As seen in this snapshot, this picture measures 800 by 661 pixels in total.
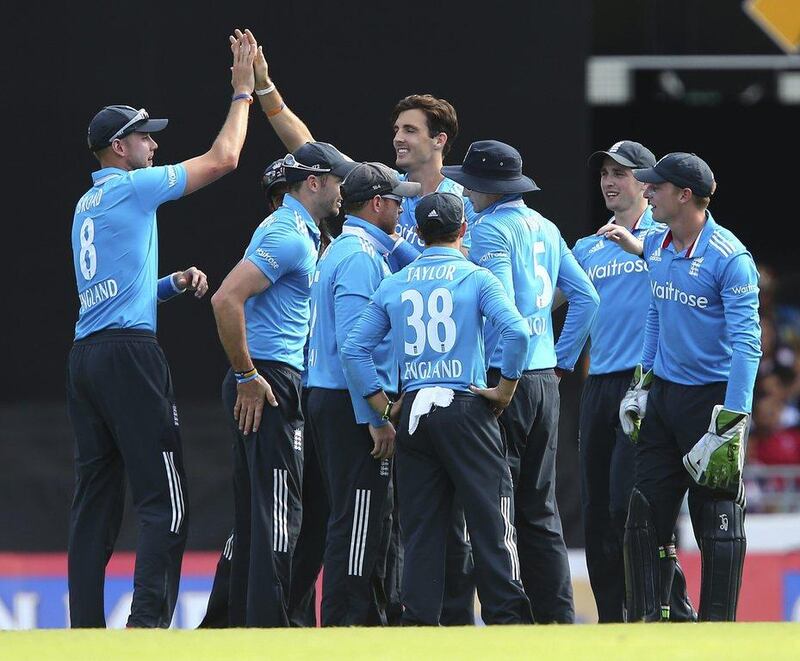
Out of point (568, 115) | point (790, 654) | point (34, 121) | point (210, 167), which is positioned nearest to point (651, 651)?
point (790, 654)

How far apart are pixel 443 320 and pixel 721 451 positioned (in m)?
1.04

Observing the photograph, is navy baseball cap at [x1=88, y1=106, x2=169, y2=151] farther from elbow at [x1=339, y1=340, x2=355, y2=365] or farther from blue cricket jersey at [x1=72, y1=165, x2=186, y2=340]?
elbow at [x1=339, y1=340, x2=355, y2=365]

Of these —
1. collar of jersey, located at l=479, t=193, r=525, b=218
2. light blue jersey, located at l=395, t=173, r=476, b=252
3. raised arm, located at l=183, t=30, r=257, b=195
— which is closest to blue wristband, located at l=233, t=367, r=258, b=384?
raised arm, located at l=183, t=30, r=257, b=195

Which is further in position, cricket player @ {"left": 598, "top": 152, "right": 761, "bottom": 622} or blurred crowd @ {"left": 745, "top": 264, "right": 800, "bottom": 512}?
blurred crowd @ {"left": 745, "top": 264, "right": 800, "bottom": 512}

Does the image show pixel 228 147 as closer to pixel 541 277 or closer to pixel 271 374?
pixel 271 374

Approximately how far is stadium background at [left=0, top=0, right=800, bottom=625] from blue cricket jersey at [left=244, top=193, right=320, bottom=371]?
317 cm

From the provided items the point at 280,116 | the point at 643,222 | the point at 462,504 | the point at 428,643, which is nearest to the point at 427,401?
the point at 462,504

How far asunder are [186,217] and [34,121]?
1031 mm

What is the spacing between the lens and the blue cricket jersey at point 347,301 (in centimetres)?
578

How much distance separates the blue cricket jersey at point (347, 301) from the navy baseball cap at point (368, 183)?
10 centimetres

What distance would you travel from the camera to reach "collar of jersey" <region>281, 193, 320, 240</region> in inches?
234

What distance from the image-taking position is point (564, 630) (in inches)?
177

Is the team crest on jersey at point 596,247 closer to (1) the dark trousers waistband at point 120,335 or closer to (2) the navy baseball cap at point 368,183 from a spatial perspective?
(2) the navy baseball cap at point 368,183

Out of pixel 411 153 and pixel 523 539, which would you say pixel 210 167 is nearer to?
pixel 411 153
